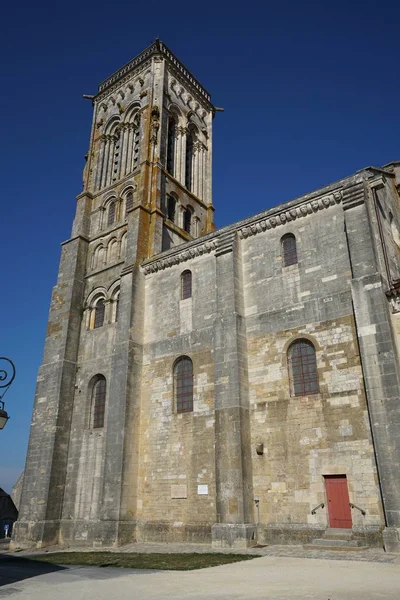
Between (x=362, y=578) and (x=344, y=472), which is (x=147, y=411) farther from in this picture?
(x=362, y=578)

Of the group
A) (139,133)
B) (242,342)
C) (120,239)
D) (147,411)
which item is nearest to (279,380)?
(242,342)

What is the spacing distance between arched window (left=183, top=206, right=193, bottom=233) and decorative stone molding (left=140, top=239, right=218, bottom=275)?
6919 millimetres

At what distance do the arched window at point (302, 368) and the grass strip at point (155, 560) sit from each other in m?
5.70

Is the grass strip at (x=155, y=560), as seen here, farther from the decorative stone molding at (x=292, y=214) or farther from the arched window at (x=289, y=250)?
the decorative stone molding at (x=292, y=214)

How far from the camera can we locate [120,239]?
2619 centimetres

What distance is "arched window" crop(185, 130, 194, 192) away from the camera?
3198 centimetres

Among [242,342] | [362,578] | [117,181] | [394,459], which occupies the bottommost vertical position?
[362,578]

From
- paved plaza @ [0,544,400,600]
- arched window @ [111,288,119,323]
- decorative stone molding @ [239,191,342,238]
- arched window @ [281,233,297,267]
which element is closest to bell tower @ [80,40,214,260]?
arched window @ [111,288,119,323]

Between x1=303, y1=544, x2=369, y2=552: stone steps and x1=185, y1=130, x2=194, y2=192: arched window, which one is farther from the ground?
x1=185, y1=130, x2=194, y2=192: arched window

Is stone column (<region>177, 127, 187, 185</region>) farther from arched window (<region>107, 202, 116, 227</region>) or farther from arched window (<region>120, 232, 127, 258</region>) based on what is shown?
arched window (<region>120, 232, 127, 258</region>)

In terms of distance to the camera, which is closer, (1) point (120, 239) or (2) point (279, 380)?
(2) point (279, 380)

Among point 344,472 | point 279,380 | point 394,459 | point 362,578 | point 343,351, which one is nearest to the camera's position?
point 362,578

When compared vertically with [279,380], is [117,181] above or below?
above

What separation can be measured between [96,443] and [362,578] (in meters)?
14.7
